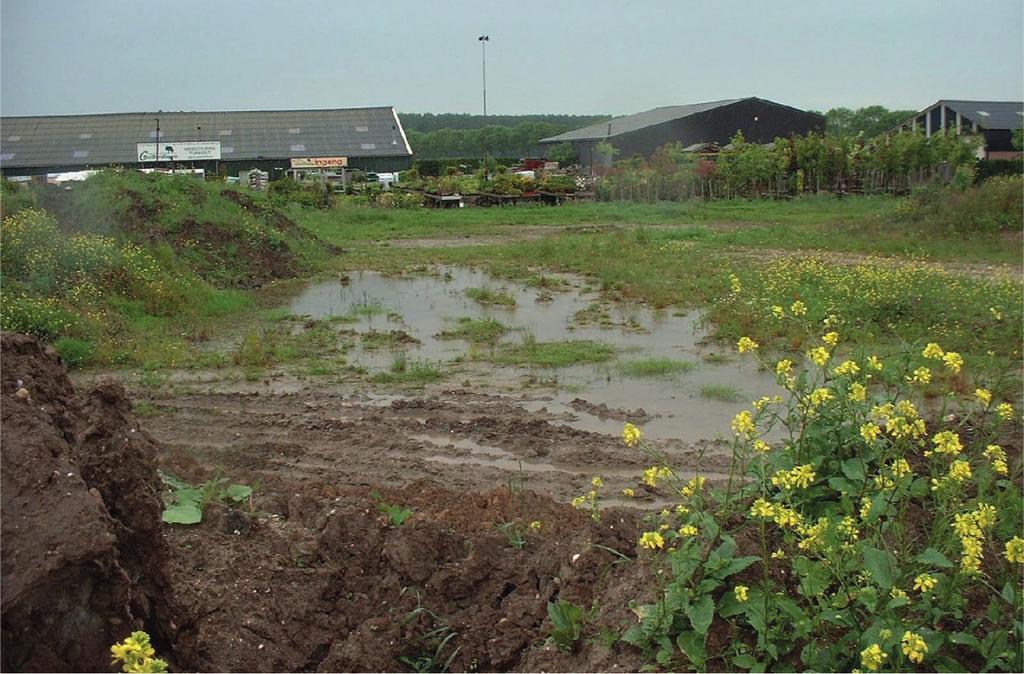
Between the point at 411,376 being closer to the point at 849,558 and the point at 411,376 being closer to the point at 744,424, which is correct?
the point at 744,424

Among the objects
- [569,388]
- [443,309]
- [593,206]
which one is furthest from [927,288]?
[593,206]

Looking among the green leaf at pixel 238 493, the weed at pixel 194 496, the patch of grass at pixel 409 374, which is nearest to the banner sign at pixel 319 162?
the patch of grass at pixel 409 374

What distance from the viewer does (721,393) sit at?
847 centimetres

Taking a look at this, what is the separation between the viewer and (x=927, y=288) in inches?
453

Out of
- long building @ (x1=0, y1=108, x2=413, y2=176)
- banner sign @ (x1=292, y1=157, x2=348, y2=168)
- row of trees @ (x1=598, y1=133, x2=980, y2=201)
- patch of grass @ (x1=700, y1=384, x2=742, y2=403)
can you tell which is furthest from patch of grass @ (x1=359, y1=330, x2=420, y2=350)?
banner sign @ (x1=292, y1=157, x2=348, y2=168)

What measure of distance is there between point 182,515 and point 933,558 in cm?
342

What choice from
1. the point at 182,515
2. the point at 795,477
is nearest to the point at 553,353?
the point at 182,515

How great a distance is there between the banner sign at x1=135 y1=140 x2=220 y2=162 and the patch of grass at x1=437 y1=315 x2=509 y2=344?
40852mm

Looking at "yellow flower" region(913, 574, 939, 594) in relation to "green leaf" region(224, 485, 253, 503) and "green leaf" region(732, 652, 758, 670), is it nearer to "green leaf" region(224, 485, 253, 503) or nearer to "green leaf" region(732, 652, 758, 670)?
"green leaf" region(732, 652, 758, 670)

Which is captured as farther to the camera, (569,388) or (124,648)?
(569,388)

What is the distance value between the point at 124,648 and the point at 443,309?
35.9ft

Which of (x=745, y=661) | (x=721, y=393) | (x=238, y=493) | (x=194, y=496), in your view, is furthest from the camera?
(x=721, y=393)

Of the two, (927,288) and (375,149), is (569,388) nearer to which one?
(927,288)

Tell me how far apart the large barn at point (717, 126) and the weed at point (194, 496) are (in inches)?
1724
